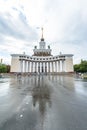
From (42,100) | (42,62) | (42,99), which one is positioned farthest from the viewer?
(42,62)

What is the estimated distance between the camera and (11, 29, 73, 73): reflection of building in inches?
4542

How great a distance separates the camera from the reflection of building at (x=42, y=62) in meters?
115

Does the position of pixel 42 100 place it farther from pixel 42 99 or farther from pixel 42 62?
pixel 42 62

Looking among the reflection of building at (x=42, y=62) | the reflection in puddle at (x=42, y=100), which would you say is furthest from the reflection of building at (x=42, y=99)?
the reflection of building at (x=42, y=62)

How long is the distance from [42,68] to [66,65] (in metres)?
27.5

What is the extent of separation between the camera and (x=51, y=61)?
125 meters

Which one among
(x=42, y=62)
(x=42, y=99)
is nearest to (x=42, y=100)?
(x=42, y=99)

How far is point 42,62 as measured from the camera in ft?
418

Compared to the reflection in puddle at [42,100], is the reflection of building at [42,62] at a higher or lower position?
higher

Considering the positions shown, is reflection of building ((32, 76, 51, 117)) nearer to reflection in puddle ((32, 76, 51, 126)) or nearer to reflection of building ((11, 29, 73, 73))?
reflection in puddle ((32, 76, 51, 126))

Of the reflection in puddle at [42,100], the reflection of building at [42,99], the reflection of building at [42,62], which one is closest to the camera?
the reflection in puddle at [42,100]

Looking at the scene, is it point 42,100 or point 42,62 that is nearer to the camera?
point 42,100

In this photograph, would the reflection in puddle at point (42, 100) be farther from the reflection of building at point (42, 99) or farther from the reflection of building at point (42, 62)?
the reflection of building at point (42, 62)

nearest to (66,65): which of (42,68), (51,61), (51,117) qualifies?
(51,61)
